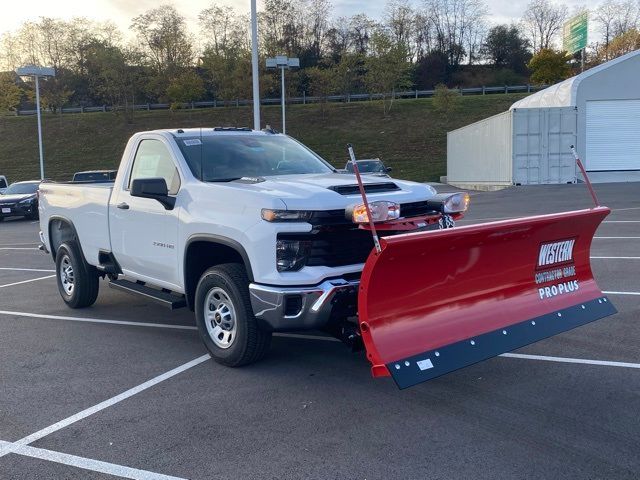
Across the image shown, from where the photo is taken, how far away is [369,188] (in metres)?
5.50

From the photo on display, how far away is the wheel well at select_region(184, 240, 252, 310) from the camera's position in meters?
5.79

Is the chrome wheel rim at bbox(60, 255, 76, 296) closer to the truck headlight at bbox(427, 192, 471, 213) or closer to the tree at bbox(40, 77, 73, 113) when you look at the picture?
the truck headlight at bbox(427, 192, 471, 213)

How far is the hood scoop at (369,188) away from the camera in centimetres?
532

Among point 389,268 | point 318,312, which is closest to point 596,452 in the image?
point 389,268

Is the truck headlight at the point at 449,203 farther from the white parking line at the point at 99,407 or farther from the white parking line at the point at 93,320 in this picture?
the white parking line at the point at 93,320

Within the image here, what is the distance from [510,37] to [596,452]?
86467 millimetres

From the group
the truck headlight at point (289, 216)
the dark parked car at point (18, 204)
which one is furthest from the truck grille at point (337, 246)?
the dark parked car at point (18, 204)

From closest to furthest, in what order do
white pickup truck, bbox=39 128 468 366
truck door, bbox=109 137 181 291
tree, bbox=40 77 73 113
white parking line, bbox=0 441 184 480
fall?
white parking line, bbox=0 441 184 480, white pickup truck, bbox=39 128 468 366, truck door, bbox=109 137 181 291, tree, bbox=40 77 73 113

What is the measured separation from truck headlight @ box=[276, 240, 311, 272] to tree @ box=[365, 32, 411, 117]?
5117 centimetres

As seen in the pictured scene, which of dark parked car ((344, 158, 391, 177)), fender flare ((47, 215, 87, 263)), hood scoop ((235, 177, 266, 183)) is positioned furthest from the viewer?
fender flare ((47, 215, 87, 263))

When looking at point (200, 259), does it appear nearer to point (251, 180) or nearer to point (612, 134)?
point (251, 180)

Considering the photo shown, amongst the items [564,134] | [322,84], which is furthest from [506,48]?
[564,134]

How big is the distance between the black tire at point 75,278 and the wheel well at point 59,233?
0.14 meters

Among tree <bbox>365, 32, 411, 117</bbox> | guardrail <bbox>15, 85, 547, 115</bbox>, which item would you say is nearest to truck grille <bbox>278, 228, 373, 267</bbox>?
tree <bbox>365, 32, 411, 117</bbox>
